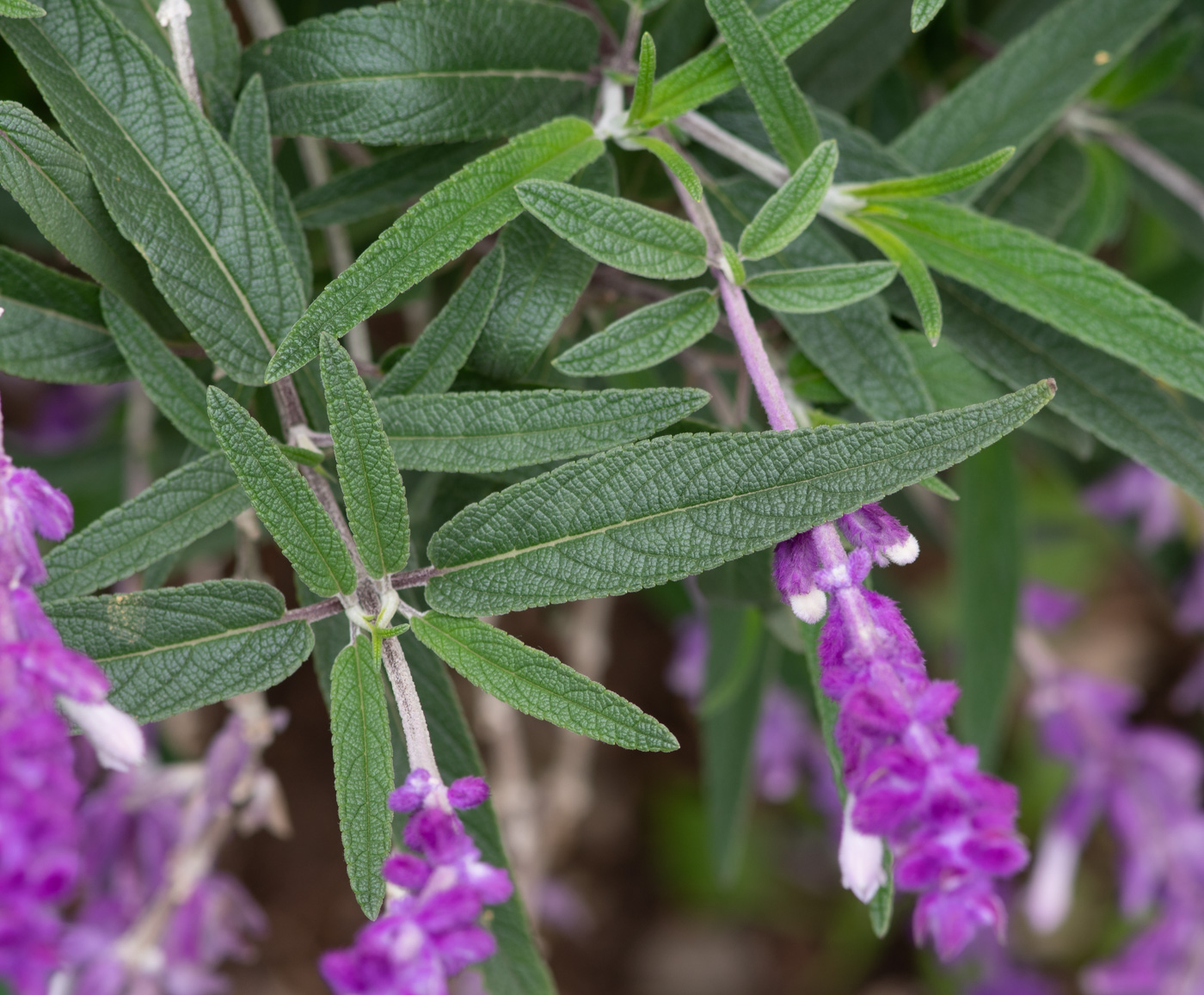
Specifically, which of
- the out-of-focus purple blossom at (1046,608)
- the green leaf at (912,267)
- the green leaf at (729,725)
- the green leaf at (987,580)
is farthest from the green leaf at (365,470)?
the out-of-focus purple blossom at (1046,608)

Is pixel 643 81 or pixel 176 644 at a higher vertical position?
pixel 643 81

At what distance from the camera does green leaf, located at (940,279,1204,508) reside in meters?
0.80

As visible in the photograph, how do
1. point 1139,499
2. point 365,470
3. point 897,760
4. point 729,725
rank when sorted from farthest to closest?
point 1139,499 → point 729,725 → point 365,470 → point 897,760

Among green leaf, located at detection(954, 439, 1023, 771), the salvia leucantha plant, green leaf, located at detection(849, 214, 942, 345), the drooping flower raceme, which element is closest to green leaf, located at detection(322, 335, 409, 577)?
the salvia leucantha plant

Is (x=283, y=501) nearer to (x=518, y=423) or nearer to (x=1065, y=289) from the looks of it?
(x=518, y=423)

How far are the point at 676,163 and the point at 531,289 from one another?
0.12 meters

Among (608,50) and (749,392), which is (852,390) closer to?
(749,392)

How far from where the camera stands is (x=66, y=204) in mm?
653

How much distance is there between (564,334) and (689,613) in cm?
84

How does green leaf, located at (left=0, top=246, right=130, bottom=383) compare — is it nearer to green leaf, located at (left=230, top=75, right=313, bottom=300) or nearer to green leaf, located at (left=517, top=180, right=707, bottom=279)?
green leaf, located at (left=230, top=75, right=313, bottom=300)

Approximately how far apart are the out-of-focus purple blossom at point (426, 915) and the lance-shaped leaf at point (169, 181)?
300mm

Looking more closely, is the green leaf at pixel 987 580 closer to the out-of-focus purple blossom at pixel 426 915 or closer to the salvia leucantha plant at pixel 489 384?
the salvia leucantha plant at pixel 489 384

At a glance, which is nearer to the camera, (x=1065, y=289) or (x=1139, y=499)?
(x=1065, y=289)

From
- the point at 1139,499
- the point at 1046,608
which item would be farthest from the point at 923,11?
the point at 1046,608
